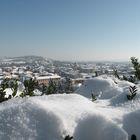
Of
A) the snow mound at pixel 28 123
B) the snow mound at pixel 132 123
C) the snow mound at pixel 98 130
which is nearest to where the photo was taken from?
the snow mound at pixel 28 123

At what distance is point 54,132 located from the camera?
2795mm

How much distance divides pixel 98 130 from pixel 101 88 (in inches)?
155

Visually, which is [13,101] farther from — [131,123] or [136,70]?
[136,70]

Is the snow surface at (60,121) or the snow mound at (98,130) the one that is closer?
the snow surface at (60,121)

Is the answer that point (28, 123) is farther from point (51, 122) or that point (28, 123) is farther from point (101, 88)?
point (101, 88)

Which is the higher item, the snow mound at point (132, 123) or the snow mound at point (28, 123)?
the snow mound at point (28, 123)

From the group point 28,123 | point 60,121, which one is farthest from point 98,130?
point 28,123

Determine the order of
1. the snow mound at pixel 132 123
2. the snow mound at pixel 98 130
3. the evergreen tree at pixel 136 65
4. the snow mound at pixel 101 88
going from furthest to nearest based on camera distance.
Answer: the evergreen tree at pixel 136 65 → the snow mound at pixel 101 88 → the snow mound at pixel 132 123 → the snow mound at pixel 98 130

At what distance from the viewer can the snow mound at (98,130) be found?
294 cm

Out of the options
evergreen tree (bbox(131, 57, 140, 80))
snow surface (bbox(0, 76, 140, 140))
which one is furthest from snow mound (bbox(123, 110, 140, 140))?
evergreen tree (bbox(131, 57, 140, 80))

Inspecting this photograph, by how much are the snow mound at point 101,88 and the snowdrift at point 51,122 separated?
2818 mm

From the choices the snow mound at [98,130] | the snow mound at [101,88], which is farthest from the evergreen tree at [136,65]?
the snow mound at [98,130]

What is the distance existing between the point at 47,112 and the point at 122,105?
160cm

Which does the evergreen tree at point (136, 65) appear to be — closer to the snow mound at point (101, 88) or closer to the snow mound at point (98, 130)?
the snow mound at point (101, 88)
